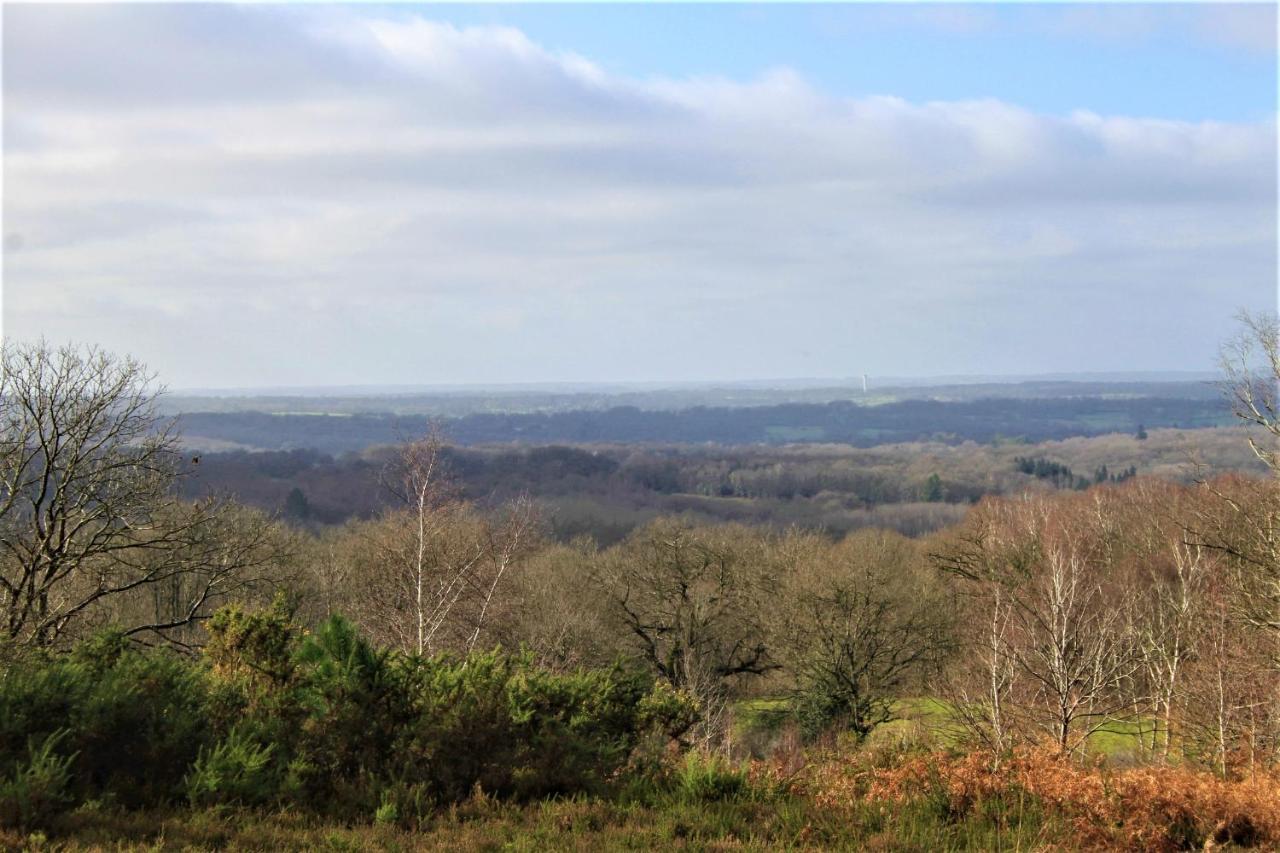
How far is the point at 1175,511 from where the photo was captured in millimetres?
50156

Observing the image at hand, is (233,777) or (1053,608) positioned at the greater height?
(233,777)

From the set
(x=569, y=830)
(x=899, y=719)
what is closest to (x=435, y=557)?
(x=569, y=830)

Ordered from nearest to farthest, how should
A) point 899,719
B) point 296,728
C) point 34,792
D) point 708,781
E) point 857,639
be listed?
point 34,792, point 296,728, point 708,781, point 899,719, point 857,639

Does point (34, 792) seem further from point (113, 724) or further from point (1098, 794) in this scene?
point (1098, 794)

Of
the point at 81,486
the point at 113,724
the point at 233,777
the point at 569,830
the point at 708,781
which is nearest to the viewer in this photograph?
the point at 569,830

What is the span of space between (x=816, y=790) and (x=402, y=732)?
401cm

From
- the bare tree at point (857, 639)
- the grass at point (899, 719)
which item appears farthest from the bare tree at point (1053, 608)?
the bare tree at point (857, 639)

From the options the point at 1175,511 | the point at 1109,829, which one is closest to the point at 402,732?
the point at 1109,829

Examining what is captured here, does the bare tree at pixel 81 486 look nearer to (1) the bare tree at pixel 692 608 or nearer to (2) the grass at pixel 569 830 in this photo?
(2) the grass at pixel 569 830

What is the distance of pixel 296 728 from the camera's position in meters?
9.69

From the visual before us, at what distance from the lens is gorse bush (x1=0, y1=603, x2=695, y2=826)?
8.74m

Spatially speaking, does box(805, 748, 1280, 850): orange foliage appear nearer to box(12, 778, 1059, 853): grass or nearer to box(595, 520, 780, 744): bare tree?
box(12, 778, 1059, 853): grass

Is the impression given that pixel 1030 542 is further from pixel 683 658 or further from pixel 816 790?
pixel 816 790

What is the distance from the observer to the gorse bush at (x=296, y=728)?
874 centimetres
